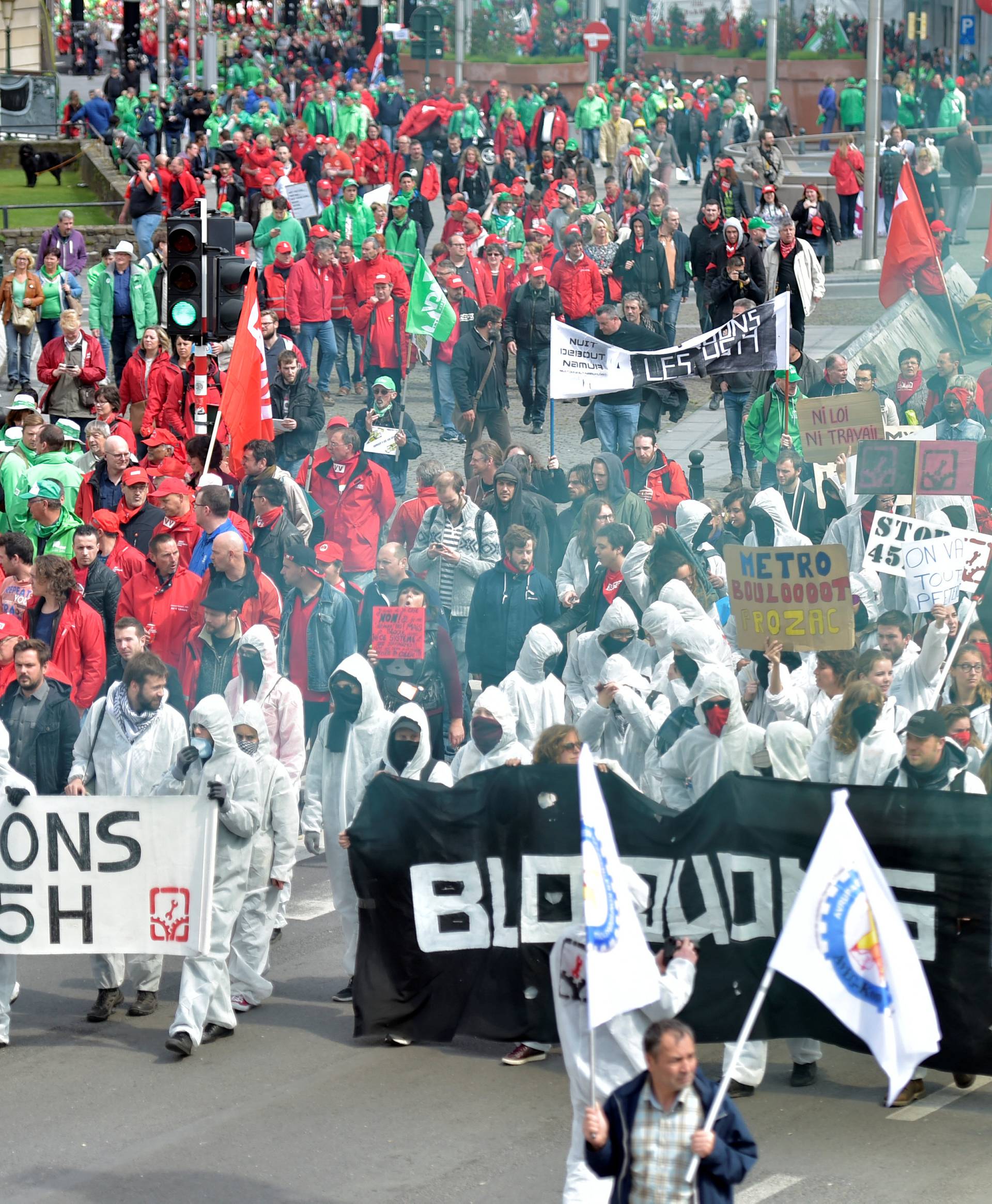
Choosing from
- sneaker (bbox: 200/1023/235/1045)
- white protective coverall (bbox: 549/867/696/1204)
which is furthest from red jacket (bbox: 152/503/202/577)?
white protective coverall (bbox: 549/867/696/1204)

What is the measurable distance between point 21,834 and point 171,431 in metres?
7.99

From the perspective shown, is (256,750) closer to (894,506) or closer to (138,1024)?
(138,1024)

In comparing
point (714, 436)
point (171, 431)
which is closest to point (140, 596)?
point (171, 431)

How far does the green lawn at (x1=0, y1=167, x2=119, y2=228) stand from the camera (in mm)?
32469

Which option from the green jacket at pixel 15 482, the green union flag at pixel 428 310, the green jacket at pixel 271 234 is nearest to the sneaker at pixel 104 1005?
the green jacket at pixel 15 482

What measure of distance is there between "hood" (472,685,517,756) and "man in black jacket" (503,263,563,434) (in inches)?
402

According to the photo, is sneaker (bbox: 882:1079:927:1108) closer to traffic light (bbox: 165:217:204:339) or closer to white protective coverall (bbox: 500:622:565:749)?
white protective coverall (bbox: 500:622:565:749)

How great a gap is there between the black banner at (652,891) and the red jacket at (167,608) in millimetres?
3587

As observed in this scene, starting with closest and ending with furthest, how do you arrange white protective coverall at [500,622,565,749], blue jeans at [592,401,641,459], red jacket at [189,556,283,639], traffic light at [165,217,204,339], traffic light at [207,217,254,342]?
1. white protective coverall at [500,622,565,749]
2. red jacket at [189,556,283,639]
3. traffic light at [165,217,204,339]
4. traffic light at [207,217,254,342]
5. blue jeans at [592,401,641,459]

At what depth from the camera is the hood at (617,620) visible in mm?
11664

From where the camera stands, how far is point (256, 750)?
9.75 meters

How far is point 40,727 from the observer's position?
1048cm

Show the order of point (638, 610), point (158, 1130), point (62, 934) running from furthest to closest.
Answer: point (638, 610) < point (62, 934) < point (158, 1130)

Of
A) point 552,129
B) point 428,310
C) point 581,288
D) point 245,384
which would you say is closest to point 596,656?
point 245,384
